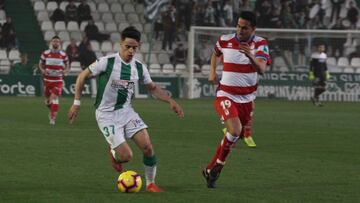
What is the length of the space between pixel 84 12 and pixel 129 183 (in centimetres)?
3104

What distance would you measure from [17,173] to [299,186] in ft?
12.5

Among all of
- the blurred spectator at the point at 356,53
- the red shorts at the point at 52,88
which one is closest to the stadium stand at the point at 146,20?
the blurred spectator at the point at 356,53

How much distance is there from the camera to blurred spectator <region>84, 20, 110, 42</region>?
40.7 meters

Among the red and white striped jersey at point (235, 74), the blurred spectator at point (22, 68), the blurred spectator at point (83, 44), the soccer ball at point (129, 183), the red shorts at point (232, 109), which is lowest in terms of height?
the blurred spectator at point (22, 68)

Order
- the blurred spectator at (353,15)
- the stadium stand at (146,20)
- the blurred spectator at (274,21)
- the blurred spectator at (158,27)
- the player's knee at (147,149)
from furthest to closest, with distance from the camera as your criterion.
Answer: the blurred spectator at (353,15) < the blurred spectator at (274,21) < the stadium stand at (146,20) < the blurred spectator at (158,27) < the player's knee at (147,149)

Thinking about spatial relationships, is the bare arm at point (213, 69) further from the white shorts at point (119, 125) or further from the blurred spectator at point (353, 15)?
the blurred spectator at point (353, 15)

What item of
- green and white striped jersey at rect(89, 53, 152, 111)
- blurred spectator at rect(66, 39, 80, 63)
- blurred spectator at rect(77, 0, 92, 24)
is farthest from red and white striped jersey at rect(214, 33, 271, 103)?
blurred spectator at rect(77, 0, 92, 24)

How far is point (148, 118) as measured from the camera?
26625mm

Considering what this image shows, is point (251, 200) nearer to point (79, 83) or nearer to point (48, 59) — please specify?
point (79, 83)

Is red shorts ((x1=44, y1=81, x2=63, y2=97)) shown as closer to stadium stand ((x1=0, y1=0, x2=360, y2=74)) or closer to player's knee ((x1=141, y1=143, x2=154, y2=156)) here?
player's knee ((x1=141, y1=143, x2=154, y2=156))

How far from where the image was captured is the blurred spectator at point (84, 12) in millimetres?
41344

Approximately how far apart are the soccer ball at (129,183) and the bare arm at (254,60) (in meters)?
2.01

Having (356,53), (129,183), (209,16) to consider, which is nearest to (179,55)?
(209,16)

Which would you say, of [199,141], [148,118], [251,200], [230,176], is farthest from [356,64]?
[251,200]
